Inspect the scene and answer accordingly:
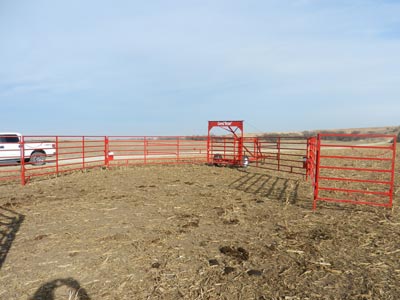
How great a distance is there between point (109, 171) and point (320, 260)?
11365mm

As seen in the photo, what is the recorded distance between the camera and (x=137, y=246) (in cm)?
466

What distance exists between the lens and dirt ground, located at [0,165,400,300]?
3422mm

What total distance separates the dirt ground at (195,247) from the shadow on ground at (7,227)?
0.9 inches

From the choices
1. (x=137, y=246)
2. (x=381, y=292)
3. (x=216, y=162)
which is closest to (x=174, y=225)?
(x=137, y=246)

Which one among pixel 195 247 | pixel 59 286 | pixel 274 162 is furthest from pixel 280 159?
pixel 59 286

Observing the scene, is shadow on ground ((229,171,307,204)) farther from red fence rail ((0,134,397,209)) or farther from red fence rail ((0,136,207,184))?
red fence rail ((0,136,207,184))

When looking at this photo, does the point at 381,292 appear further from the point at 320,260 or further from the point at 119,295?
the point at 119,295

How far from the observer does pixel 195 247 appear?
462 centimetres

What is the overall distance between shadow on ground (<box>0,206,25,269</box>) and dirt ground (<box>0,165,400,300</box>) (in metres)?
0.02

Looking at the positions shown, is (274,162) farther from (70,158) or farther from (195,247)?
(195,247)

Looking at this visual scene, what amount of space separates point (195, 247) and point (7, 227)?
4.10m

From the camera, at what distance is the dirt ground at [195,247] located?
135 inches

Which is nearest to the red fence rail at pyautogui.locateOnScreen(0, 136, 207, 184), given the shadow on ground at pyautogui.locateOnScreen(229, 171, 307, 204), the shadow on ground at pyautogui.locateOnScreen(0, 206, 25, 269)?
the shadow on ground at pyautogui.locateOnScreen(0, 206, 25, 269)

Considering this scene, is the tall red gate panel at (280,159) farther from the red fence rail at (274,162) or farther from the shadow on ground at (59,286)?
the shadow on ground at (59,286)
